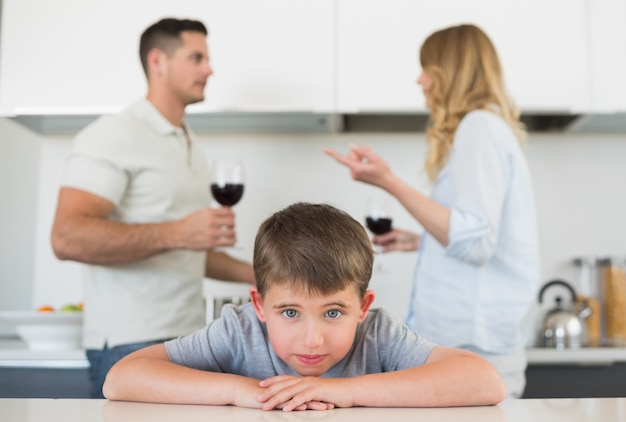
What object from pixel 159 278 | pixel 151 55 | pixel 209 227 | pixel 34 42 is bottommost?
pixel 159 278

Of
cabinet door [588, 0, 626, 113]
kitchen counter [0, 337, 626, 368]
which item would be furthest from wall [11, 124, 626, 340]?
kitchen counter [0, 337, 626, 368]

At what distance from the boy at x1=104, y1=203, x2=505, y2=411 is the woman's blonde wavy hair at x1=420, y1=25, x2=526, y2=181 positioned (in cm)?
61

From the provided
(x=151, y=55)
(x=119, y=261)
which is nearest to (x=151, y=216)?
(x=119, y=261)

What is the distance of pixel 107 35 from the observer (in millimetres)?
2391

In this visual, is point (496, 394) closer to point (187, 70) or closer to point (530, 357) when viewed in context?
point (530, 357)

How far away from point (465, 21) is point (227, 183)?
3.58 ft

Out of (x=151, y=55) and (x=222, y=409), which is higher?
(x=151, y=55)

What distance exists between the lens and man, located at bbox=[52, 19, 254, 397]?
63.9 inches

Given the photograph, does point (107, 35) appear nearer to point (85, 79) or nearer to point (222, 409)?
point (85, 79)

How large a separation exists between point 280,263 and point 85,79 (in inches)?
63.0

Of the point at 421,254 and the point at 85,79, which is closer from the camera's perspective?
the point at 421,254

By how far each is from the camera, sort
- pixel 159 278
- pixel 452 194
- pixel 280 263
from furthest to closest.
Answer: pixel 159 278 < pixel 452 194 < pixel 280 263

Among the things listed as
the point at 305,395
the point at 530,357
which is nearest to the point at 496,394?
the point at 305,395

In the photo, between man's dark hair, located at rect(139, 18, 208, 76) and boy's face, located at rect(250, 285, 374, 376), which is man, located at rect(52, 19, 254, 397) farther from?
boy's face, located at rect(250, 285, 374, 376)
